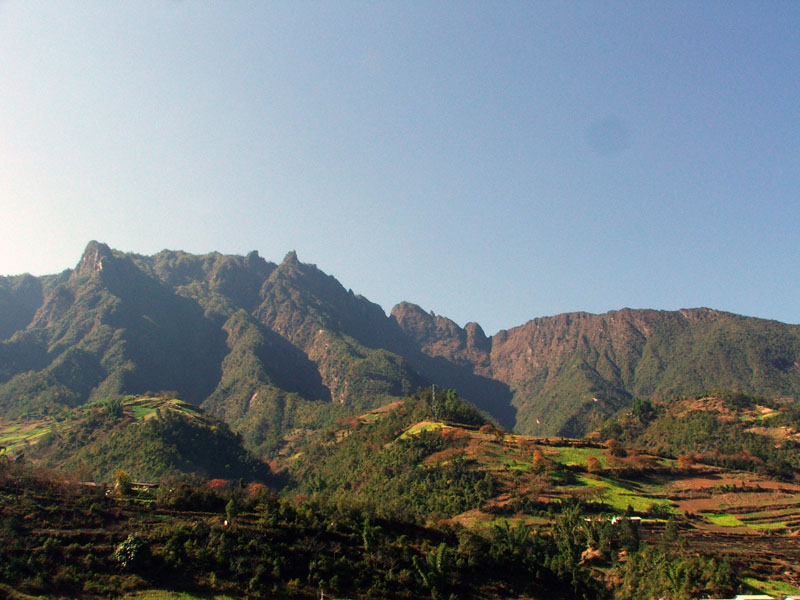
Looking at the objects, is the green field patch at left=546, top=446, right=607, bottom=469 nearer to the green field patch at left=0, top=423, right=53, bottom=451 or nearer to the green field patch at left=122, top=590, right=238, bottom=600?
the green field patch at left=122, top=590, right=238, bottom=600

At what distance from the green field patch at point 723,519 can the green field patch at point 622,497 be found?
601 cm

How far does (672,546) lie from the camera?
233 ft

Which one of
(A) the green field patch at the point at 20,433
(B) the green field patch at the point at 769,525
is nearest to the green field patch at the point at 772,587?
(B) the green field patch at the point at 769,525

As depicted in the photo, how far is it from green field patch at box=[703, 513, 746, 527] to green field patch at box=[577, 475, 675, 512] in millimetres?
6015

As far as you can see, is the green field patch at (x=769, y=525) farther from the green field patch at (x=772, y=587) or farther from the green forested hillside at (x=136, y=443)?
the green forested hillside at (x=136, y=443)

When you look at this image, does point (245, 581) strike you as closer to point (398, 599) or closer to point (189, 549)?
point (189, 549)

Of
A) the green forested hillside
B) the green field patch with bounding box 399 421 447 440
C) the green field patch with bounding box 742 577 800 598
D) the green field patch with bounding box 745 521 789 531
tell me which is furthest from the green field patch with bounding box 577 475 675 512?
the green forested hillside

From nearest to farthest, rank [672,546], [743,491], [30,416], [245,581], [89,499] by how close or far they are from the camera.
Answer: [245,581] < [89,499] < [672,546] < [743,491] < [30,416]

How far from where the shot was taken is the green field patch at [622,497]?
90875 mm

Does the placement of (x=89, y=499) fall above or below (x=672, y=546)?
above

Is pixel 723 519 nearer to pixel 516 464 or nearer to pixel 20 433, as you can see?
pixel 516 464

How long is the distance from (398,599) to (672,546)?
159 feet

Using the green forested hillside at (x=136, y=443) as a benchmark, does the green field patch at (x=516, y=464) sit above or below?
above

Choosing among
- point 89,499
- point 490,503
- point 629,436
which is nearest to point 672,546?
point 490,503
